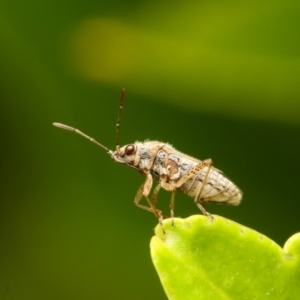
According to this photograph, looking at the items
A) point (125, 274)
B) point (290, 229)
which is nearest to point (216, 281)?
point (290, 229)

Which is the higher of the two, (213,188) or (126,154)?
(126,154)

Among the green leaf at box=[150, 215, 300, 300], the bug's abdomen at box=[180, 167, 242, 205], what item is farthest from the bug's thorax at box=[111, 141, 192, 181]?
the green leaf at box=[150, 215, 300, 300]

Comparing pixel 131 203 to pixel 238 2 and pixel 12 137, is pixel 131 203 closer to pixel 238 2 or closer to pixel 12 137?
pixel 12 137

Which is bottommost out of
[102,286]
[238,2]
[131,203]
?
[102,286]

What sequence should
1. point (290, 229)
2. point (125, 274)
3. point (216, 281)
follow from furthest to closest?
1. point (125, 274)
2. point (290, 229)
3. point (216, 281)

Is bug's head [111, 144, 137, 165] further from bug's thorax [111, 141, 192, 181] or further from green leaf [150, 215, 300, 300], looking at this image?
green leaf [150, 215, 300, 300]

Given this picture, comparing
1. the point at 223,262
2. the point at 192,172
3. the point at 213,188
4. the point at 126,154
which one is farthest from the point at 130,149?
the point at 223,262

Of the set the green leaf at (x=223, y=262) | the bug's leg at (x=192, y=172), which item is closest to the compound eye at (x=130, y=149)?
the bug's leg at (x=192, y=172)

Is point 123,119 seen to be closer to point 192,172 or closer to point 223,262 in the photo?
point 192,172
